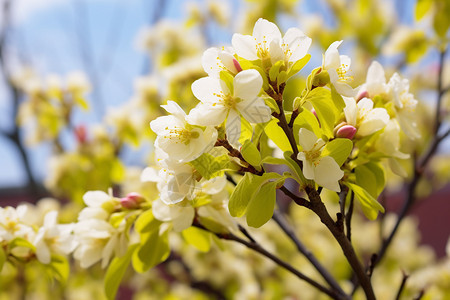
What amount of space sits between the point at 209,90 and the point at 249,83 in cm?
5

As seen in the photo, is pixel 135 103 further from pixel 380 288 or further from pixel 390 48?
pixel 380 288

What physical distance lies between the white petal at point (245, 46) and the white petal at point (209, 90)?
0.04 metres

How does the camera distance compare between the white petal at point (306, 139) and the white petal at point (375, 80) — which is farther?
the white petal at point (375, 80)

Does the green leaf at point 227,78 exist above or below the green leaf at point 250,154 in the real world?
above

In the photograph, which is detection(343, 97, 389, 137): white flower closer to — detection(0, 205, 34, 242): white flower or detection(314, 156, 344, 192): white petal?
detection(314, 156, 344, 192): white petal

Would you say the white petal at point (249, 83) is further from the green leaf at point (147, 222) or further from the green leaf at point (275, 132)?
the green leaf at point (147, 222)

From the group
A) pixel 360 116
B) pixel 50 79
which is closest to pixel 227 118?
pixel 360 116

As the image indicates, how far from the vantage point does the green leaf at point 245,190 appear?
0.49 metres

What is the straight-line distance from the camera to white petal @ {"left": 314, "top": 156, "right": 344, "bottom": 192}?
1.55 ft

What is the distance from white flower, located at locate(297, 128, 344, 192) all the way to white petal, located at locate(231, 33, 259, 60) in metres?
0.10

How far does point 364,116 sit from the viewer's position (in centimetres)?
56

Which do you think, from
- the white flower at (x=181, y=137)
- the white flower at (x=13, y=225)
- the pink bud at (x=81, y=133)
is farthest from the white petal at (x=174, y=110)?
the pink bud at (x=81, y=133)

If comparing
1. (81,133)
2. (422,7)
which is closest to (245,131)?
(422,7)

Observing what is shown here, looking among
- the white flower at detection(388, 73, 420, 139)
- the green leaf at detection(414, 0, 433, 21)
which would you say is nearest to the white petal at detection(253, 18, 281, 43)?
the white flower at detection(388, 73, 420, 139)
